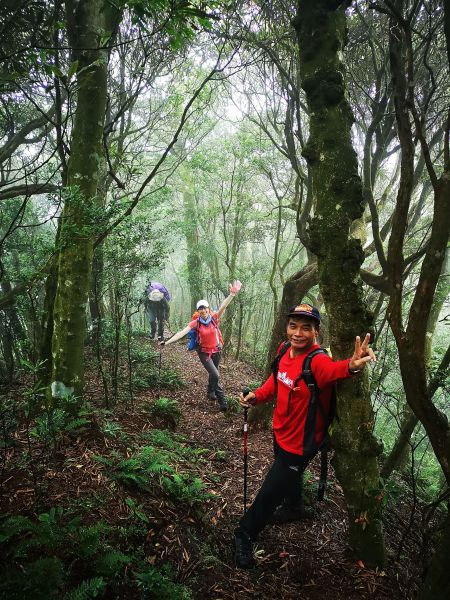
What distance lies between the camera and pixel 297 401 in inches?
124

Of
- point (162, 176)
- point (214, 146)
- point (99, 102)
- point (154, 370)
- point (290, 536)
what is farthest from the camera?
point (162, 176)

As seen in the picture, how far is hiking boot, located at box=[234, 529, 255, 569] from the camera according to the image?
3141 millimetres

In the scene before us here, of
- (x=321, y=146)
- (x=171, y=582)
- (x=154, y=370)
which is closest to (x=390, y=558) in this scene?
(x=171, y=582)

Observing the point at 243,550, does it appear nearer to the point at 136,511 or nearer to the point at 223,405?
the point at 136,511

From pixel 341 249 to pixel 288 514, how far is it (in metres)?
2.99

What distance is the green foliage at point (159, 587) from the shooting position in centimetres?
228

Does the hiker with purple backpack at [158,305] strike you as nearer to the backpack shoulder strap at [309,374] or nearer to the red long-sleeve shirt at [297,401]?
the red long-sleeve shirt at [297,401]

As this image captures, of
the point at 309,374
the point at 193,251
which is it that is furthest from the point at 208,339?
the point at 193,251

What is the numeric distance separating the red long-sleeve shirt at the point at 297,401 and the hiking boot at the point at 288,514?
1195mm

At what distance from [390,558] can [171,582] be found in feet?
7.14

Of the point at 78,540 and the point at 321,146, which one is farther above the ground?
the point at 321,146

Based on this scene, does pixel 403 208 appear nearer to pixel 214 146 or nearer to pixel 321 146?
pixel 321 146

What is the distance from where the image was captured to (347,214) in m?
3.07

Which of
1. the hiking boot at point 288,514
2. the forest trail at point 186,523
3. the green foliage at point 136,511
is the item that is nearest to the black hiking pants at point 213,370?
the forest trail at point 186,523
